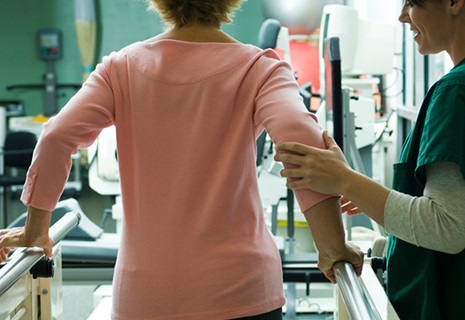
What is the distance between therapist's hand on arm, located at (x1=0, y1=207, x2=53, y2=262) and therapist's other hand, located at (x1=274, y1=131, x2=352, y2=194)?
50 cm

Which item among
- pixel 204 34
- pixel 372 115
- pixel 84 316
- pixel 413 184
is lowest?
pixel 84 316

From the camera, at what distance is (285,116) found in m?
1.22

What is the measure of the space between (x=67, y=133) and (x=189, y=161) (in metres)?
0.23

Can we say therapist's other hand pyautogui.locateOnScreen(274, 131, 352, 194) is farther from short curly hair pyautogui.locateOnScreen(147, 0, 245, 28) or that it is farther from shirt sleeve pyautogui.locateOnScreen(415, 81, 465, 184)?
short curly hair pyautogui.locateOnScreen(147, 0, 245, 28)

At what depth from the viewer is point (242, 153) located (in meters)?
1.27

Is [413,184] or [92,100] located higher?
[92,100]

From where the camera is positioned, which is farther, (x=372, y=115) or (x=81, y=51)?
(x=81, y=51)

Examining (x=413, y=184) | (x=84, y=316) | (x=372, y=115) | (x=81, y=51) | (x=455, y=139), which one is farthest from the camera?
(x=81, y=51)

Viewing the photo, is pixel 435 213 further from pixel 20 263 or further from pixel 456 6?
pixel 20 263

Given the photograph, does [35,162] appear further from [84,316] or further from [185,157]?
[84,316]

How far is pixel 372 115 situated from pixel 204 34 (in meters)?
3.35

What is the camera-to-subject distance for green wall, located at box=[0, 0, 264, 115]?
8.95 m

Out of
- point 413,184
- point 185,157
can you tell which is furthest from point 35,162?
point 413,184

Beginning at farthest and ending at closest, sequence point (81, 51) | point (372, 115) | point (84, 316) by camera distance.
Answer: point (81, 51)
point (372, 115)
point (84, 316)
